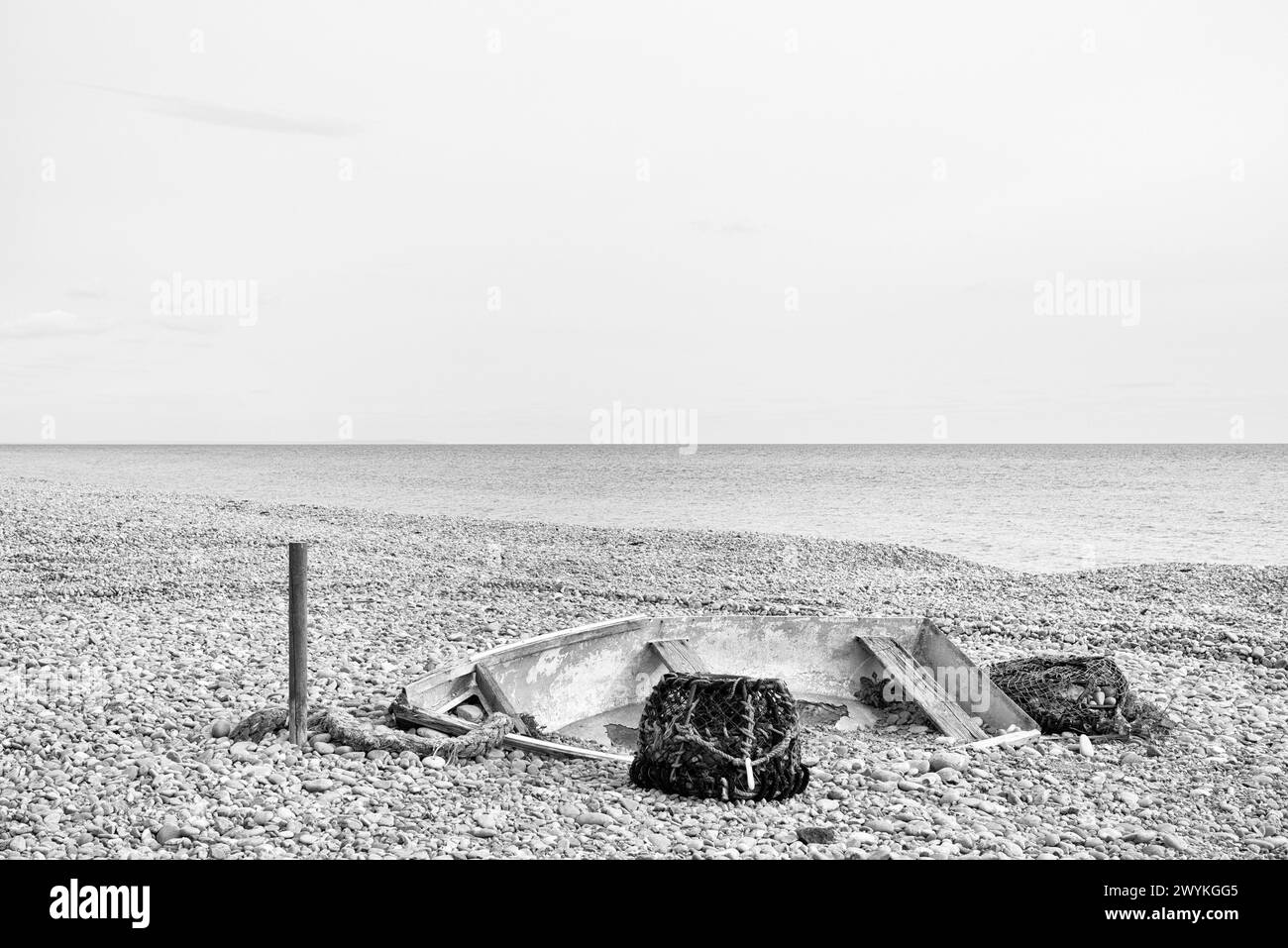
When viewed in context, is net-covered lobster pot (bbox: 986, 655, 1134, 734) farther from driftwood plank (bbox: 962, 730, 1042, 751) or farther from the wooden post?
the wooden post

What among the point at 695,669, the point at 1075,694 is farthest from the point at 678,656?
the point at 1075,694

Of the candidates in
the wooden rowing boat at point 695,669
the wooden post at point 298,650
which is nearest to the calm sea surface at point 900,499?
the wooden rowing boat at point 695,669

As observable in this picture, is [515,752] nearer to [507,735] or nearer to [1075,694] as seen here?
[507,735]

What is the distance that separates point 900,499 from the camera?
47344mm

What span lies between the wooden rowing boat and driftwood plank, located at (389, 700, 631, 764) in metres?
0.01

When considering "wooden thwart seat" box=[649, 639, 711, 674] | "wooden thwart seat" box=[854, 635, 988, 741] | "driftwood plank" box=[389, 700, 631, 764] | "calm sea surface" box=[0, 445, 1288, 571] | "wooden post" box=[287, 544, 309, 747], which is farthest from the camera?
"calm sea surface" box=[0, 445, 1288, 571]

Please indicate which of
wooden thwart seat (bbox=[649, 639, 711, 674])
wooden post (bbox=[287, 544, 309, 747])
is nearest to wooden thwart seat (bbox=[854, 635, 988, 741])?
wooden thwart seat (bbox=[649, 639, 711, 674])

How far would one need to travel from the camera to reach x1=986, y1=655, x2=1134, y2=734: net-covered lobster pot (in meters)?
8.09

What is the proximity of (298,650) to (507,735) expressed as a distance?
158 cm

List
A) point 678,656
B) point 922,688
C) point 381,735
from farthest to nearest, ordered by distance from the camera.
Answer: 1. point 678,656
2. point 922,688
3. point 381,735

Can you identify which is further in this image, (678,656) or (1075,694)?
(678,656)

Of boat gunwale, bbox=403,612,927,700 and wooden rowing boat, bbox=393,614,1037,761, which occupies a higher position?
boat gunwale, bbox=403,612,927,700

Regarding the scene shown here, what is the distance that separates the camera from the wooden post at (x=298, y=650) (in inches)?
282
